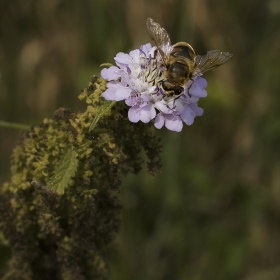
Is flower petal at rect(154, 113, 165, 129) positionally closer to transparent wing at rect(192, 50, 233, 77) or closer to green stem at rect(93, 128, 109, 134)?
green stem at rect(93, 128, 109, 134)

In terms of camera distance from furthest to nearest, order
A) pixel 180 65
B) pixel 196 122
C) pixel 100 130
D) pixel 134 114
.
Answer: pixel 196 122 → pixel 180 65 → pixel 100 130 → pixel 134 114

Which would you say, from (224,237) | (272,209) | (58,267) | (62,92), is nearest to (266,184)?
Result: (272,209)

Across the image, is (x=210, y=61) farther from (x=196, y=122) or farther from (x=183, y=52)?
(x=196, y=122)

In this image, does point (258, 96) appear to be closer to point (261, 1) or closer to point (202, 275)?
point (261, 1)

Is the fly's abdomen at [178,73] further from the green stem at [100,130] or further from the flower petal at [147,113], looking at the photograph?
the green stem at [100,130]

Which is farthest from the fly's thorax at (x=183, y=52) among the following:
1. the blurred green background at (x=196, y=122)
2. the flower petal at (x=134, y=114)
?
the blurred green background at (x=196, y=122)

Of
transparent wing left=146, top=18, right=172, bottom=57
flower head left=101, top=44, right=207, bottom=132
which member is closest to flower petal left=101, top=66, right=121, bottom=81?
flower head left=101, top=44, right=207, bottom=132

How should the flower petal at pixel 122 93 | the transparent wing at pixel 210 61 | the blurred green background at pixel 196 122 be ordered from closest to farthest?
the flower petal at pixel 122 93 < the transparent wing at pixel 210 61 < the blurred green background at pixel 196 122

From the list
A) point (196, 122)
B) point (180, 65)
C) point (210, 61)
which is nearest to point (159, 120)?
point (180, 65)
